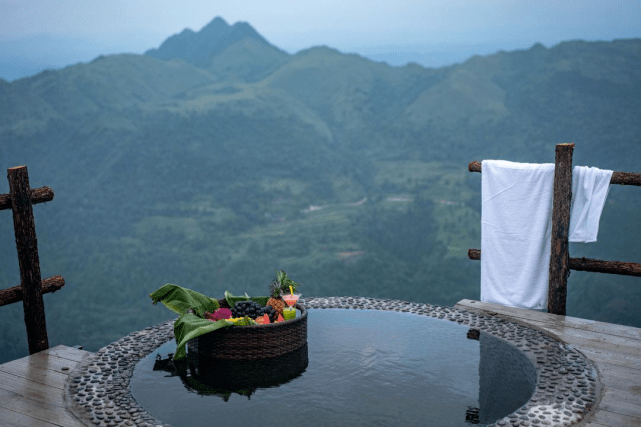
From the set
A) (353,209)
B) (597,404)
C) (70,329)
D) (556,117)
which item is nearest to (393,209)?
(353,209)

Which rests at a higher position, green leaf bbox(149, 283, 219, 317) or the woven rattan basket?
green leaf bbox(149, 283, 219, 317)

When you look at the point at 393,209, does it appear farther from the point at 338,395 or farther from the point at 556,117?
the point at 338,395

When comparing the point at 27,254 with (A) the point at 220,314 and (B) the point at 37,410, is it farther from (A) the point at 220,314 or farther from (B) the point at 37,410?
(A) the point at 220,314

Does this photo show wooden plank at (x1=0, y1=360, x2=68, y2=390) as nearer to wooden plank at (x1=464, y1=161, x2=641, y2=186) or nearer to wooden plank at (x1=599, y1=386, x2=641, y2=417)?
wooden plank at (x1=599, y1=386, x2=641, y2=417)

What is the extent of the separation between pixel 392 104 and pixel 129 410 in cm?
5503

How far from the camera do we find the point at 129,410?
10.1ft

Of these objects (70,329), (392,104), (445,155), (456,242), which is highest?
(392,104)

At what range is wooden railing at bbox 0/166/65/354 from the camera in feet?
13.1

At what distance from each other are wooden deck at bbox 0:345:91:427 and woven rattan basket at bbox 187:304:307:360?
2.79 ft

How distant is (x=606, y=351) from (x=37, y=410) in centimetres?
339

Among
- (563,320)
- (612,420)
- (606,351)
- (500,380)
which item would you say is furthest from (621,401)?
(563,320)

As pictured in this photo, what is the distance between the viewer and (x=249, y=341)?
11.9ft

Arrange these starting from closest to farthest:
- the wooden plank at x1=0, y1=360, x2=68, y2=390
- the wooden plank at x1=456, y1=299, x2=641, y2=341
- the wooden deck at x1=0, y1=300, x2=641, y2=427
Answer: the wooden deck at x1=0, y1=300, x2=641, y2=427
the wooden plank at x1=0, y1=360, x2=68, y2=390
the wooden plank at x1=456, y1=299, x2=641, y2=341

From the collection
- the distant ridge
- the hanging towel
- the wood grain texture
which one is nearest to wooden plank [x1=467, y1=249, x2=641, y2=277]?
the hanging towel
